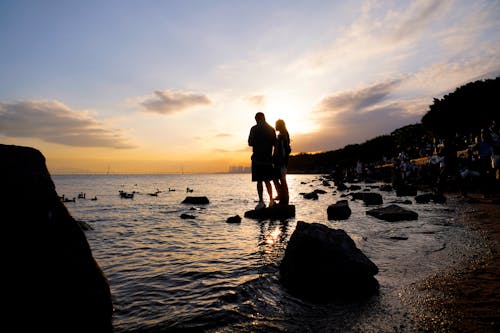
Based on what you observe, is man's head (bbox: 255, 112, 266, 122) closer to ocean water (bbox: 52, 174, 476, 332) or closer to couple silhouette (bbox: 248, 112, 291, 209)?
couple silhouette (bbox: 248, 112, 291, 209)

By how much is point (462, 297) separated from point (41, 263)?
13.7 ft

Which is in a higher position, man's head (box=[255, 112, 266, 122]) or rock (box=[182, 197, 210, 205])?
man's head (box=[255, 112, 266, 122])

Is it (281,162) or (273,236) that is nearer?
(273,236)

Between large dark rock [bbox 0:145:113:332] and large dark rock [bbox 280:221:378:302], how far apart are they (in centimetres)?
223

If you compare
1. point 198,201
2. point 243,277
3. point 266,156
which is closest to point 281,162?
point 266,156

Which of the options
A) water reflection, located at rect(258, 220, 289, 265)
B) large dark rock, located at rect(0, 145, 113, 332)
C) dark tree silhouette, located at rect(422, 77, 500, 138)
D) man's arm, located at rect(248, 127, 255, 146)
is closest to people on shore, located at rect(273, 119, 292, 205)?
man's arm, located at rect(248, 127, 255, 146)

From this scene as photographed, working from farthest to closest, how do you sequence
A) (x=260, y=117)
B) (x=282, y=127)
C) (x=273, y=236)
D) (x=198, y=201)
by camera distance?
(x=198, y=201) → (x=282, y=127) → (x=260, y=117) → (x=273, y=236)

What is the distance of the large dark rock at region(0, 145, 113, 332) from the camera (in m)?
2.13

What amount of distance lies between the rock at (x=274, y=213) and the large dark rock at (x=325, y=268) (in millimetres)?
6268

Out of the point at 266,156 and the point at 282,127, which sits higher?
the point at 282,127

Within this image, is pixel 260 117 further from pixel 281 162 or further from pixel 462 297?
pixel 462 297

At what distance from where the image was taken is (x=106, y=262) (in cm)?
498

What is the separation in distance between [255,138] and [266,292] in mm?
7408

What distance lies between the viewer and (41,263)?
7.61 ft
